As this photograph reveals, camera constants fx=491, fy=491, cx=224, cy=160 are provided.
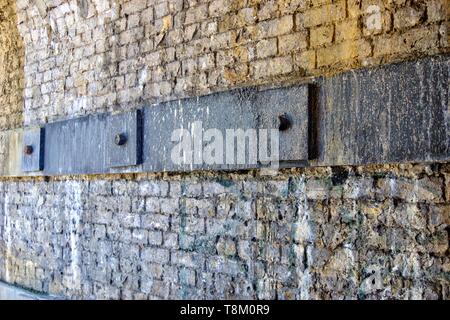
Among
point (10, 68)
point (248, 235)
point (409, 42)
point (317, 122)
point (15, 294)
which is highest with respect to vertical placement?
point (10, 68)

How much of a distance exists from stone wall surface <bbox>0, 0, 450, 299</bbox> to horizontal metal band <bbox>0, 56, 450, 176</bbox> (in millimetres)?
104

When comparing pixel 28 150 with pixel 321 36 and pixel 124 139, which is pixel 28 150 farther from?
pixel 321 36

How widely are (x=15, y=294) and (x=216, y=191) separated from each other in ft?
11.0

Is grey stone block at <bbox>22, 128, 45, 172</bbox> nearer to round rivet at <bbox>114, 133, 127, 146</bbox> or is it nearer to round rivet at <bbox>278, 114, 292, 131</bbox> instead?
round rivet at <bbox>114, 133, 127, 146</bbox>

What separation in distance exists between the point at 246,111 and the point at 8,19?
4149mm

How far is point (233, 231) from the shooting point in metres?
3.70

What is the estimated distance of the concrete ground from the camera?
5.42 metres

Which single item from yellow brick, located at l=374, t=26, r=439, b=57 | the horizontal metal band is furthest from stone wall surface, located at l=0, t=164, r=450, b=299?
yellow brick, located at l=374, t=26, r=439, b=57

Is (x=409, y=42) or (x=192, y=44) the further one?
(x=192, y=44)

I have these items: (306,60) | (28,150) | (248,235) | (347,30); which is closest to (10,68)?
(28,150)

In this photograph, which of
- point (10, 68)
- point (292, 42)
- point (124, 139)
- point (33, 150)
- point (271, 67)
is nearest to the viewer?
point (292, 42)

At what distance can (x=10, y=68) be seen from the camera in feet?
20.7

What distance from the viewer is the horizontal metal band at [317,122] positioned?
274cm

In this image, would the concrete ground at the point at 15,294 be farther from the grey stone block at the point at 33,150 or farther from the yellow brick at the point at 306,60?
the yellow brick at the point at 306,60
